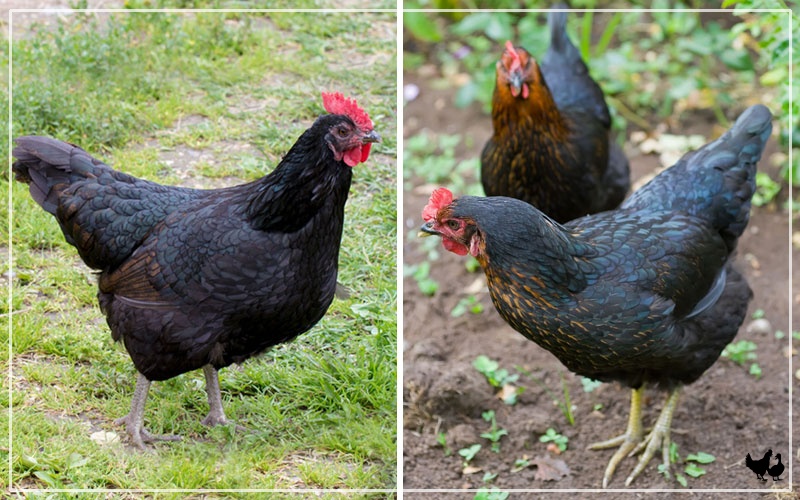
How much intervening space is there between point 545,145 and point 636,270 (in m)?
1.15

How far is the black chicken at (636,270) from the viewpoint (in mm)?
2988

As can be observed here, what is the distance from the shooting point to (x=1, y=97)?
3.94 m

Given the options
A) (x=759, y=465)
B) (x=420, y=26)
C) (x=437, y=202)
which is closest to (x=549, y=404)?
(x=759, y=465)

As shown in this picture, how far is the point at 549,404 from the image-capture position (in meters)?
4.14

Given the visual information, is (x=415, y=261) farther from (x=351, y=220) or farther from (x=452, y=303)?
(x=351, y=220)

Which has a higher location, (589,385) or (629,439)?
(589,385)

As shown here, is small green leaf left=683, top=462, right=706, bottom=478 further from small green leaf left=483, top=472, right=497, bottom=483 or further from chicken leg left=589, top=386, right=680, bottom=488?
small green leaf left=483, top=472, right=497, bottom=483

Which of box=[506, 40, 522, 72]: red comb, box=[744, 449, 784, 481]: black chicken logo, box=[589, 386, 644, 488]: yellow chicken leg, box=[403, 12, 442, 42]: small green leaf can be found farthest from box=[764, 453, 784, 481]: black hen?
box=[403, 12, 442, 42]: small green leaf

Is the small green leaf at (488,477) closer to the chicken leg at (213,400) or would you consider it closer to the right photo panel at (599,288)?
the right photo panel at (599,288)

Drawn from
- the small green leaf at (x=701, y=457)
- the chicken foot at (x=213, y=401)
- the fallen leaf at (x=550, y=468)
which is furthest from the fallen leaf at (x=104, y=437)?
the small green leaf at (x=701, y=457)

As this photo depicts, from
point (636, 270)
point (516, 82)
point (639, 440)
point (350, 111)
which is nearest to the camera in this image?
point (350, 111)

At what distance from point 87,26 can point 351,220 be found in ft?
4.76

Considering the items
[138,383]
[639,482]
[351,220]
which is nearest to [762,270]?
[639,482]

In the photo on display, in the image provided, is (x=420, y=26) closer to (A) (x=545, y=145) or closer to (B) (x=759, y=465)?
(A) (x=545, y=145)
